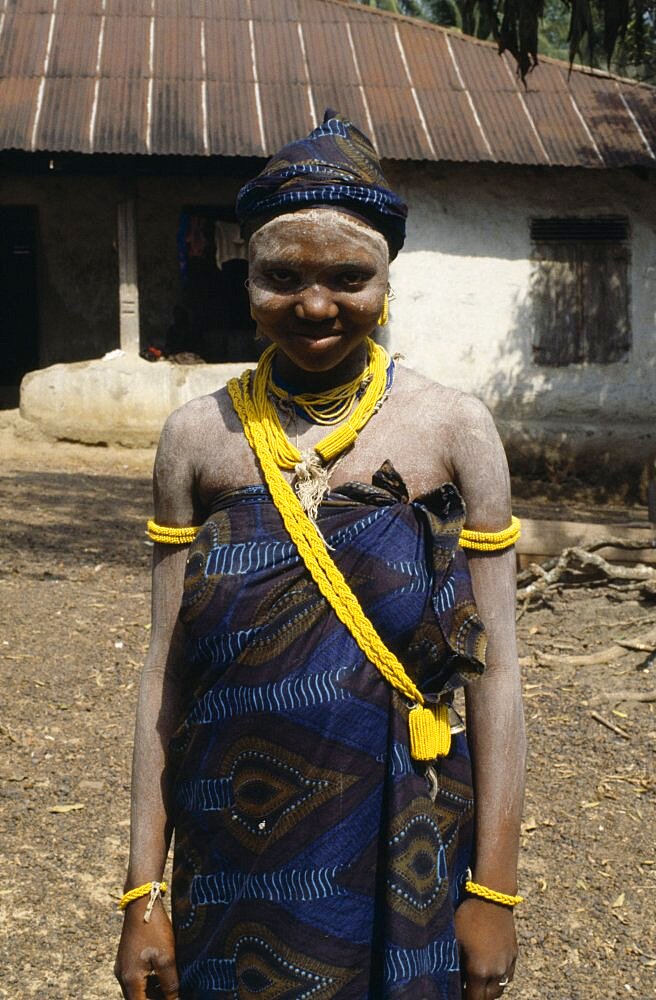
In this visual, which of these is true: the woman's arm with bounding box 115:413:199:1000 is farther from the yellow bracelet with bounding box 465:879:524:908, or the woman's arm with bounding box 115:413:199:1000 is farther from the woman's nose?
the yellow bracelet with bounding box 465:879:524:908

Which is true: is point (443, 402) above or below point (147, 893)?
above

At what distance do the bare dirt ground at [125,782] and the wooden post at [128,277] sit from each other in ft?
15.3

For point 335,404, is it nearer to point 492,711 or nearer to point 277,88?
point 492,711

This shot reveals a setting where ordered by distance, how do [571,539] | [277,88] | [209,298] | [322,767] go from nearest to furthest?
1. [322,767]
2. [571,539]
3. [277,88]
4. [209,298]

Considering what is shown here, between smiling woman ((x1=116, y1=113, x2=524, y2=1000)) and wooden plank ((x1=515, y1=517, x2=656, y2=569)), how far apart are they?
4.97 m

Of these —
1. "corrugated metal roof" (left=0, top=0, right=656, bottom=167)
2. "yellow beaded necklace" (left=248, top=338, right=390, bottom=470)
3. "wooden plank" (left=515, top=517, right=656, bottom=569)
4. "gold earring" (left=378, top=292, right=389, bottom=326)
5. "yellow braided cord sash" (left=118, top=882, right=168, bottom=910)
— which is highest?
"corrugated metal roof" (left=0, top=0, right=656, bottom=167)

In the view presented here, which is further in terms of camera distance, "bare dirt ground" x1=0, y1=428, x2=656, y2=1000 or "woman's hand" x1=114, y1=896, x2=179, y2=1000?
"bare dirt ground" x1=0, y1=428, x2=656, y2=1000

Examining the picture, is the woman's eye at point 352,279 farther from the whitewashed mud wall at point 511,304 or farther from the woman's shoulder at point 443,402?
the whitewashed mud wall at point 511,304

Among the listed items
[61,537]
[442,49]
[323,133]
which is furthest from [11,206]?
[323,133]

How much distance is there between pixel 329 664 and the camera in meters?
1.63

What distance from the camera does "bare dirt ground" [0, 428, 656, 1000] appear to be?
353 centimetres

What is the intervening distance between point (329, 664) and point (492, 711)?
0.28m

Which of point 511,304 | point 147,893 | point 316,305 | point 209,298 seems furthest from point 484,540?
point 209,298

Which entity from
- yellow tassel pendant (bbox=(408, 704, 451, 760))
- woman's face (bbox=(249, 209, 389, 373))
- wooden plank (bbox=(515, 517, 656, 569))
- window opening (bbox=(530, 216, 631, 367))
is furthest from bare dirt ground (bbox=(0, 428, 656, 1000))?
window opening (bbox=(530, 216, 631, 367))
